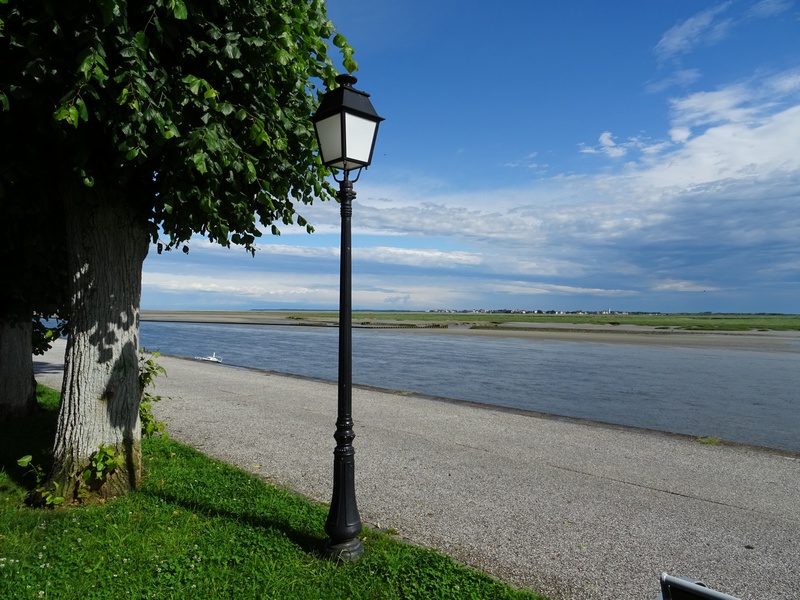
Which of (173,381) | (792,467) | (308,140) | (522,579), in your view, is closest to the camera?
(522,579)

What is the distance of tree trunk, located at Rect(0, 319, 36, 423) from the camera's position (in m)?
9.08

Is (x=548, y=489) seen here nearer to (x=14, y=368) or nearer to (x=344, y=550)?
(x=344, y=550)

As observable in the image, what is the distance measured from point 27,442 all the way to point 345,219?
6.32 metres

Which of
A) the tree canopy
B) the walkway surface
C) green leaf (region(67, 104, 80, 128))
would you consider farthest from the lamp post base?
green leaf (region(67, 104, 80, 128))

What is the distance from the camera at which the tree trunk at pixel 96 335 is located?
568 centimetres

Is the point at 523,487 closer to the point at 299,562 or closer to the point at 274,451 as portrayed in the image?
the point at 299,562

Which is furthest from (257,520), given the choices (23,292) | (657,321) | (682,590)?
(657,321)

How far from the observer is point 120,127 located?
15.4 ft

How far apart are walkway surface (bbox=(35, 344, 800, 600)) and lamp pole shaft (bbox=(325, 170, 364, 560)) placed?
29.5 inches

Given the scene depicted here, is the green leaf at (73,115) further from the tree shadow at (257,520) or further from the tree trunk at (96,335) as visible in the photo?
the tree shadow at (257,520)

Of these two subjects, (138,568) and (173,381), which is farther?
(173,381)

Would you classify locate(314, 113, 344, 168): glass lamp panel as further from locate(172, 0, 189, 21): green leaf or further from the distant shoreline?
the distant shoreline

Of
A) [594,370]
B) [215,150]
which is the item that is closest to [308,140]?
[215,150]

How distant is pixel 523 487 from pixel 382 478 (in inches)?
68.2
